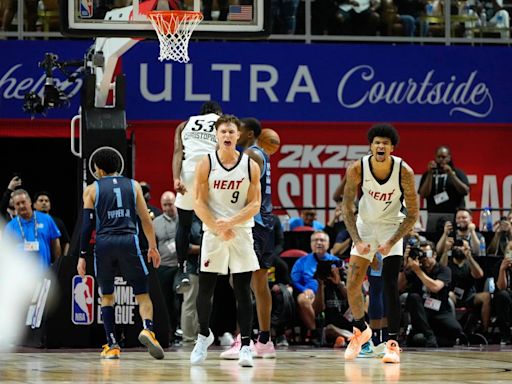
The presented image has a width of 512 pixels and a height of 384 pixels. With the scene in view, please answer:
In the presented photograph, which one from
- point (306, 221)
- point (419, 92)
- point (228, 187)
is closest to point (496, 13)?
point (419, 92)

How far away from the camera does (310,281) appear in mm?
15406

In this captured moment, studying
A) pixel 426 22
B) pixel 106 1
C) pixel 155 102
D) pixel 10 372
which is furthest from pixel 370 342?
pixel 426 22

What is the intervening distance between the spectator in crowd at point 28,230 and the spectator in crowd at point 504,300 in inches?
222

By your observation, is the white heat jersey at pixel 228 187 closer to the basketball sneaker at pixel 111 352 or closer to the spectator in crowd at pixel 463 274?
the basketball sneaker at pixel 111 352

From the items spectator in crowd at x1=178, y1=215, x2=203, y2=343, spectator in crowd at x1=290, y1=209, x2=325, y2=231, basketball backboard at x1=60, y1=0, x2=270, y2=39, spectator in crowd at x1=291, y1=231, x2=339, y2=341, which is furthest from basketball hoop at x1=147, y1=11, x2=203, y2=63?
spectator in crowd at x1=290, y1=209, x2=325, y2=231

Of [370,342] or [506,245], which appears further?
[506,245]

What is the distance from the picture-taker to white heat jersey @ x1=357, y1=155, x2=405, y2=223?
11.3 metres

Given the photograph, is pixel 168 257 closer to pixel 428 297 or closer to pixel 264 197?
pixel 428 297

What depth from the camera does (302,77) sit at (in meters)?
21.4

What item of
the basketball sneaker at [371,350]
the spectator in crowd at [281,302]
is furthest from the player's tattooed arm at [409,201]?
the spectator in crowd at [281,302]

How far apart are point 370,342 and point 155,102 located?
991 centimetres

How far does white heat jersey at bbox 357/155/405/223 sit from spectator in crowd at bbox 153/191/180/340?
4291 millimetres

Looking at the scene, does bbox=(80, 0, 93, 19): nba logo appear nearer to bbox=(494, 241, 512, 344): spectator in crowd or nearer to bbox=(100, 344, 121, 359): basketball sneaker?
bbox=(100, 344, 121, 359): basketball sneaker

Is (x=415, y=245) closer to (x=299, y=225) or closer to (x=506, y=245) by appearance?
(x=506, y=245)
